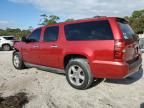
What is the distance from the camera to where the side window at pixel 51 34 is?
22.2 feet

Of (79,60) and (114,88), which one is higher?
(79,60)

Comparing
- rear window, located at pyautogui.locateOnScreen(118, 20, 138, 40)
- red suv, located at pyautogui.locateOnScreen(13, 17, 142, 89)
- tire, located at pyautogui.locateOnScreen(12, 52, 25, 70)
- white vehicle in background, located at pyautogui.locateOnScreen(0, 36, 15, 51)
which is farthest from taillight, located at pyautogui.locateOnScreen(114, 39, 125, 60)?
white vehicle in background, located at pyautogui.locateOnScreen(0, 36, 15, 51)

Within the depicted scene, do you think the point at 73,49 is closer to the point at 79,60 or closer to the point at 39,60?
the point at 79,60

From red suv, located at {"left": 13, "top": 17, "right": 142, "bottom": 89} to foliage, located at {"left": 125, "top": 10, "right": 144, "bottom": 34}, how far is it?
111 ft

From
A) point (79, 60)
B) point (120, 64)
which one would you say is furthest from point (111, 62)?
point (79, 60)

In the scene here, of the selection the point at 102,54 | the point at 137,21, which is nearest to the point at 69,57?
the point at 102,54

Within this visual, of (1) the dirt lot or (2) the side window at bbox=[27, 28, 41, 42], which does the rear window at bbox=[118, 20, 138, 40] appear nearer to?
(1) the dirt lot

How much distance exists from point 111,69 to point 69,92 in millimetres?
1264

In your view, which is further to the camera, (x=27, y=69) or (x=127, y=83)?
(x=27, y=69)

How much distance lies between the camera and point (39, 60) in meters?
7.52

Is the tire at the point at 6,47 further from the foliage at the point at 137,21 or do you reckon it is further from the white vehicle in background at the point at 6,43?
the foliage at the point at 137,21

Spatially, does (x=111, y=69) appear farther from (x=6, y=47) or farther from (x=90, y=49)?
(x=6, y=47)

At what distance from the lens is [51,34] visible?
7023 millimetres

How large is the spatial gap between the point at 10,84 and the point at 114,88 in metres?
2.99
